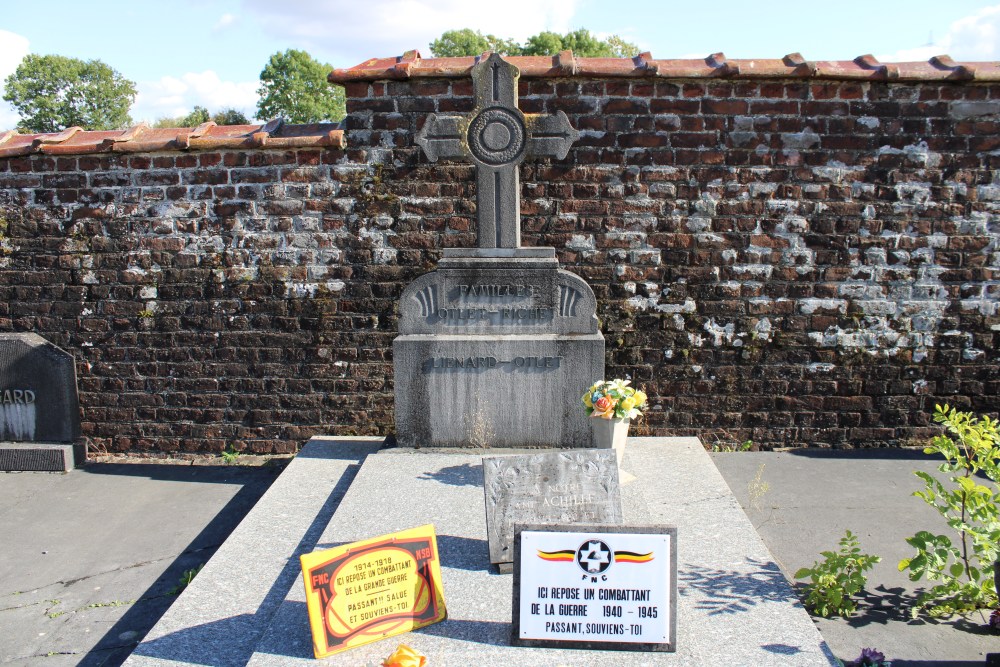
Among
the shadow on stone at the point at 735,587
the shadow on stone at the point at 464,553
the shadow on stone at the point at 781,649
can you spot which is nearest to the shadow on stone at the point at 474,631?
the shadow on stone at the point at 464,553

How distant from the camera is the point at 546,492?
364 centimetres

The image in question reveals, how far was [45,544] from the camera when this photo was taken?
179 inches

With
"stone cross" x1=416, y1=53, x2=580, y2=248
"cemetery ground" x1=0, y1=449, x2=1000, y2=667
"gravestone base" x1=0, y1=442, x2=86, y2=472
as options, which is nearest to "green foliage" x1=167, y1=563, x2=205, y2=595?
"cemetery ground" x1=0, y1=449, x2=1000, y2=667

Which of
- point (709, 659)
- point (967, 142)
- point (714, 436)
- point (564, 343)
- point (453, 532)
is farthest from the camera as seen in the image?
point (714, 436)

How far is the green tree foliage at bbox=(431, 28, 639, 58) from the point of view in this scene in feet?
127

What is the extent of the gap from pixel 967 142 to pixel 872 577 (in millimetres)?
3381

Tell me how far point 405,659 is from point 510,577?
2.62 feet

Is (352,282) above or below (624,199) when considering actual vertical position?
below

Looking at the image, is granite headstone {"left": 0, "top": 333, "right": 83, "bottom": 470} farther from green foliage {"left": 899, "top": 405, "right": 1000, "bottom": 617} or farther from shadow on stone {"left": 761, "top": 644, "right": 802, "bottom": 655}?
green foliage {"left": 899, "top": 405, "right": 1000, "bottom": 617}

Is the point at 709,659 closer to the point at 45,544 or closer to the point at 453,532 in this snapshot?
the point at 453,532

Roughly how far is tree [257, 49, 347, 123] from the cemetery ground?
1757 inches

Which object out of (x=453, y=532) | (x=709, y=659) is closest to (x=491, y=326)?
(x=453, y=532)

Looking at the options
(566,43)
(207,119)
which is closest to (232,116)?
(207,119)

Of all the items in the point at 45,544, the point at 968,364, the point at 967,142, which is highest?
the point at 967,142
